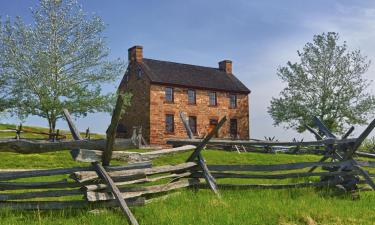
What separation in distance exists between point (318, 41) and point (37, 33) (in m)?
22.1

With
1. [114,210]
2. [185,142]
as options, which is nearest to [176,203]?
[114,210]

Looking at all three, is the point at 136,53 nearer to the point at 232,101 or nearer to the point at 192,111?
the point at 192,111

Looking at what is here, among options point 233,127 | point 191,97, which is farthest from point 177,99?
point 233,127

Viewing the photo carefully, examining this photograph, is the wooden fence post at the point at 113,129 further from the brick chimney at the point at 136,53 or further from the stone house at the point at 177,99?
the brick chimney at the point at 136,53

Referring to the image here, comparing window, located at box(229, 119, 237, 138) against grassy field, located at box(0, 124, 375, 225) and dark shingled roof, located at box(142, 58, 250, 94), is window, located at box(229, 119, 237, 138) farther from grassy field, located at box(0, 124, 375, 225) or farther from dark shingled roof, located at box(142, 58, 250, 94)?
grassy field, located at box(0, 124, 375, 225)

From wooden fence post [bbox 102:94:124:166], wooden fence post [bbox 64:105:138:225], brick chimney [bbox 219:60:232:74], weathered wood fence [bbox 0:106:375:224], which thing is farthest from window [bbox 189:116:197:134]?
wooden fence post [bbox 102:94:124:166]

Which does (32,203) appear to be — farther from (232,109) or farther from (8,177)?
(232,109)

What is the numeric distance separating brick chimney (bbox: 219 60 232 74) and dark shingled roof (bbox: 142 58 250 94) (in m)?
0.58

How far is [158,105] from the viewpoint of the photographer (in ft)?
111

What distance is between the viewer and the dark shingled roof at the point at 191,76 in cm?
3504

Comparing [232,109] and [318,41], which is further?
[232,109]

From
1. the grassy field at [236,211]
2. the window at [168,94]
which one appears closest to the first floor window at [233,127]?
the window at [168,94]

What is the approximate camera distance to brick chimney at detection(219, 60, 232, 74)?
42.1 meters

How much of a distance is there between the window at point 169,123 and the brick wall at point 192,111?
0.80ft
